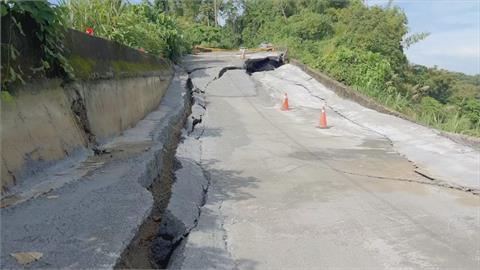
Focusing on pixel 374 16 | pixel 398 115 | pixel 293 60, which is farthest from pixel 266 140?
pixel 374 16

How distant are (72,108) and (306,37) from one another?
101ft

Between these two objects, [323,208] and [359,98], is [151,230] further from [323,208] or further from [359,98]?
[359,98]

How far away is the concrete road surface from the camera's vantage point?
4.11 metres

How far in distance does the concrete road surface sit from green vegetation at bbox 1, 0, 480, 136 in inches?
91.9

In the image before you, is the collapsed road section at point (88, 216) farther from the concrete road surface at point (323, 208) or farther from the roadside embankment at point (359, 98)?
the roadside embankment at point (359, 98)

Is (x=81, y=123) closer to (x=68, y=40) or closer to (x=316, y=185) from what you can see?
(x=68, y=40)

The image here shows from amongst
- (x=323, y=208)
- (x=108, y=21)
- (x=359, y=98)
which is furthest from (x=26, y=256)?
(x=359, y=98)

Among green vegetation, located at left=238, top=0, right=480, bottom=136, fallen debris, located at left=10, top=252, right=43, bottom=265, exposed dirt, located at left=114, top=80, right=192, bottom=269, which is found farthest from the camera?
green vegetation, located at left=238, top=0, right=480, bottom=136

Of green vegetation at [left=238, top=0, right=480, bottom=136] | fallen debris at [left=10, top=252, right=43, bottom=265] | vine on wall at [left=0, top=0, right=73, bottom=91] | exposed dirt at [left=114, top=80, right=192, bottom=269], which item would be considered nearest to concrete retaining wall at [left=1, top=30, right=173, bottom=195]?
vine on wall at [left=0, top=0, right=73, bottom=91]

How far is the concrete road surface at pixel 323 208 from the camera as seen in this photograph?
13.5 feet

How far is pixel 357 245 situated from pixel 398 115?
8336 mm

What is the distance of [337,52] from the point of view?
769 inches

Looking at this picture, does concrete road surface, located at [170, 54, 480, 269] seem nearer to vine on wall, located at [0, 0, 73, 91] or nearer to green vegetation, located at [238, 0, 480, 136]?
vine on wall, located at [0, 0, 73, 91]

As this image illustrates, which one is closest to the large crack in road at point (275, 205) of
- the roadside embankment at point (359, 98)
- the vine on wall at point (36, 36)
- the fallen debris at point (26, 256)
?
the fallen debris at point (26, 256)
